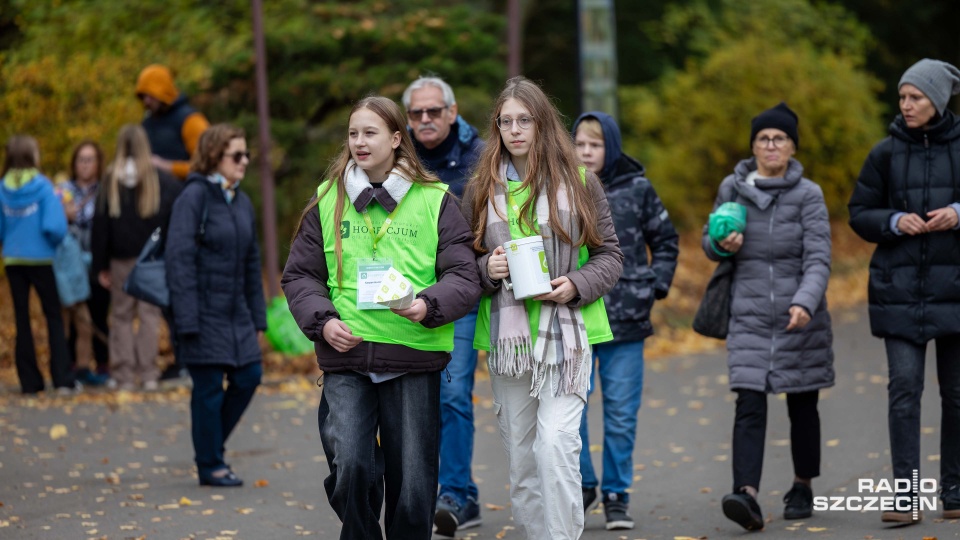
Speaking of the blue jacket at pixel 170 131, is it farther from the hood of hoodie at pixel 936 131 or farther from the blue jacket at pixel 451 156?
the hood of hoodie at pixel 936 131

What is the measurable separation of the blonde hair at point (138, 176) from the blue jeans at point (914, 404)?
6.85 metres

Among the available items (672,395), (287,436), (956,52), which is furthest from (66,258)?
(956,52)

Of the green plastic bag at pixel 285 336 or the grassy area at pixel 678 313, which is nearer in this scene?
the grassy area at pixel 678 313

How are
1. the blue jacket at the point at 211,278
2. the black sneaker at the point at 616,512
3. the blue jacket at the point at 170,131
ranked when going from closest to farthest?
the black sneaker at the point at 616,512 < the blue jacket at the point at 211,278 < the blue jacket at the point at 170,131

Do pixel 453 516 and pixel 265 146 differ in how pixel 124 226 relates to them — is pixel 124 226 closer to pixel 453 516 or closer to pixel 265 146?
pixel 265 146

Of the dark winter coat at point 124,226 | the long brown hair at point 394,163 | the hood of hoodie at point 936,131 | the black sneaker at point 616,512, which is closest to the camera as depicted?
the long brown hair at point 394,163

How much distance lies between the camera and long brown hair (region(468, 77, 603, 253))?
5.70 m

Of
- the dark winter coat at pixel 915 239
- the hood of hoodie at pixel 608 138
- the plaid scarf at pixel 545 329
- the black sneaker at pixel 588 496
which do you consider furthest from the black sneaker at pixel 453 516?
the dark winter coat at pixel 915 239

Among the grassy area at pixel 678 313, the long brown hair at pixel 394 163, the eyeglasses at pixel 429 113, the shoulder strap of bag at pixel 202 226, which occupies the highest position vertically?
the eyeglasses at pixel 429 113

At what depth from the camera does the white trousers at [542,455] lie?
5.57 m

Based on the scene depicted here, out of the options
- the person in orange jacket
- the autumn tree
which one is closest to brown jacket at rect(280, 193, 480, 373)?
the person in orange jacket

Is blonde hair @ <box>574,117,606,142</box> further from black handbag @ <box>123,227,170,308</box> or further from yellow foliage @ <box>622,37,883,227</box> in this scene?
yellow foliage @ <box>622,37,883,227</box>

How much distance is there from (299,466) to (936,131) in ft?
14.2

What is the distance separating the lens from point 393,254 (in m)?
5.43
